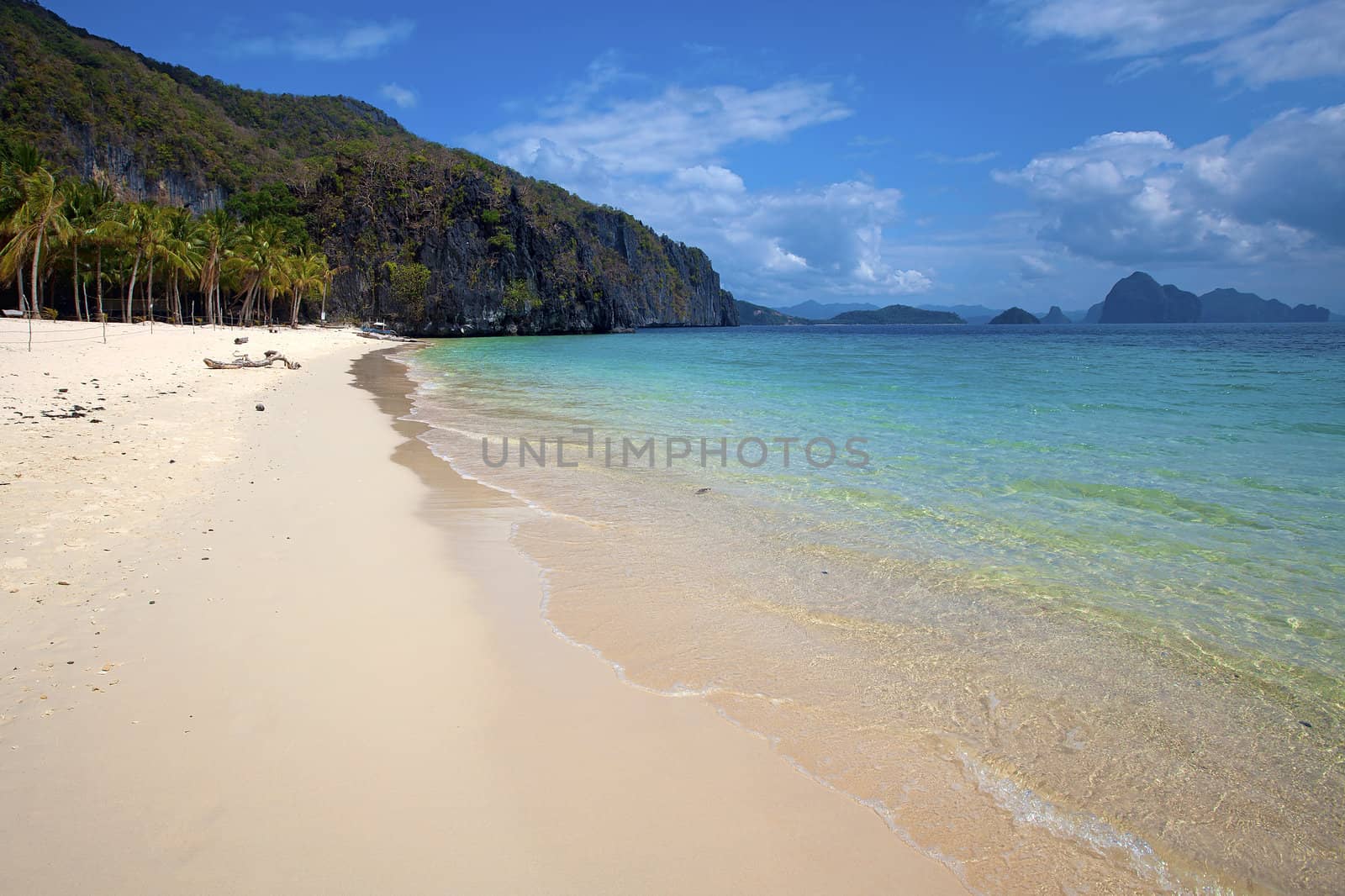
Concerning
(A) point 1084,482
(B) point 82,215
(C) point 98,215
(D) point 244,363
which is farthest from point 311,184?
(A) point 1084,482

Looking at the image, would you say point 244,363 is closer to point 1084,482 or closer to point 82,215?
point 1084,482

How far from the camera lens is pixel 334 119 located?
449 feet

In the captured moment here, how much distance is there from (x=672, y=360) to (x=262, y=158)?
315 ft

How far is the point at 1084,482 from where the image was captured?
9297mm

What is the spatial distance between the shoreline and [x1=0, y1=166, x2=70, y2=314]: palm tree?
41.3m

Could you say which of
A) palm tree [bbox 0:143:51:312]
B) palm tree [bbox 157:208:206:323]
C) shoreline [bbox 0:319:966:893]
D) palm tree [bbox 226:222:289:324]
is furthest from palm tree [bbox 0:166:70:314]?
shoreline [bbox 0:319:966:893]

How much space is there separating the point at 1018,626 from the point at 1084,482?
217 inches

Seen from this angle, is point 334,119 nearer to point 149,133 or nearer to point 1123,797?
point 149,133

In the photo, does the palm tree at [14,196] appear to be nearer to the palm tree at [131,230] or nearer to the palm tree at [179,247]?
the palm tree at [131,230]

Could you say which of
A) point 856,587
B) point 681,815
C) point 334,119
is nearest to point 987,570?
point 856,587

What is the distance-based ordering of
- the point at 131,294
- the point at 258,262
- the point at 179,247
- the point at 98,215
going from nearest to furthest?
the point at 98,215, the point at 131,294, the point at 179,247, the point at 258,262

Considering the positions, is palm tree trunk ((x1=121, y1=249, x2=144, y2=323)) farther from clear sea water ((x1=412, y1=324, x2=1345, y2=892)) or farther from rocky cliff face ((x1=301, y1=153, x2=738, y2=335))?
clear sea water ((x1=412, y1=324, x2=1345, y2=892))

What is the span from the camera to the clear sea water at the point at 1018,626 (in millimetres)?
2996

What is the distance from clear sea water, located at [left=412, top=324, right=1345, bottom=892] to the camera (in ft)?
9.83
